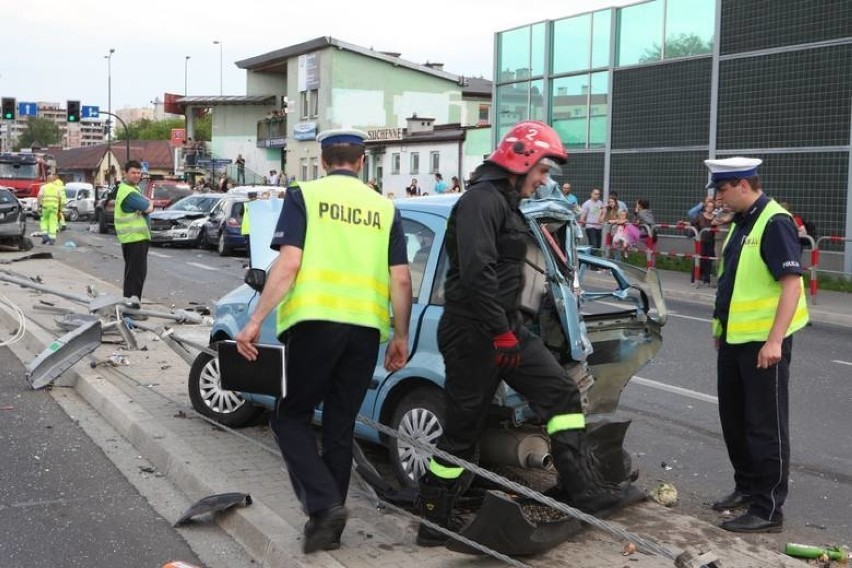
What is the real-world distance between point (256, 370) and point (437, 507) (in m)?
1.06

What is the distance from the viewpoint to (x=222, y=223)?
2659 cm

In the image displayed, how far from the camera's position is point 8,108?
146ft

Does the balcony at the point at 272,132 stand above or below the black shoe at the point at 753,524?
above

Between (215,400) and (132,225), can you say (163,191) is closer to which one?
(132,225)

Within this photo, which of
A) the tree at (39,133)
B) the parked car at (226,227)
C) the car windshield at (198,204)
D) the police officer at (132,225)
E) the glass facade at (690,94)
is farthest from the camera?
the tree at (39,133)

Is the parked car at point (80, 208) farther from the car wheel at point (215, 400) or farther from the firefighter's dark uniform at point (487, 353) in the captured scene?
the firefighter's dark uniform at point (487, 353)

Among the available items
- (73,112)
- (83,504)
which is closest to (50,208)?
(73,112)

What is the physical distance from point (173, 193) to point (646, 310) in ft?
112

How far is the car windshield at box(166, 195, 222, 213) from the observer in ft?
97.3

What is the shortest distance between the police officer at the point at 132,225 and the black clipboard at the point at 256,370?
7.42m

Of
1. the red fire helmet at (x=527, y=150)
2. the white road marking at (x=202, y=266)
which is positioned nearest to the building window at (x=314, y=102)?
the white road marking at (x=202, y=266)

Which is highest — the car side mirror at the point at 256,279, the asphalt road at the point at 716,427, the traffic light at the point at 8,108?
the traffic light at the point at 8,108

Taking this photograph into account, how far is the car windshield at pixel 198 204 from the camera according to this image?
97.3ft

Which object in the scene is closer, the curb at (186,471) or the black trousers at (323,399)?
the black trousers at (323,399)
